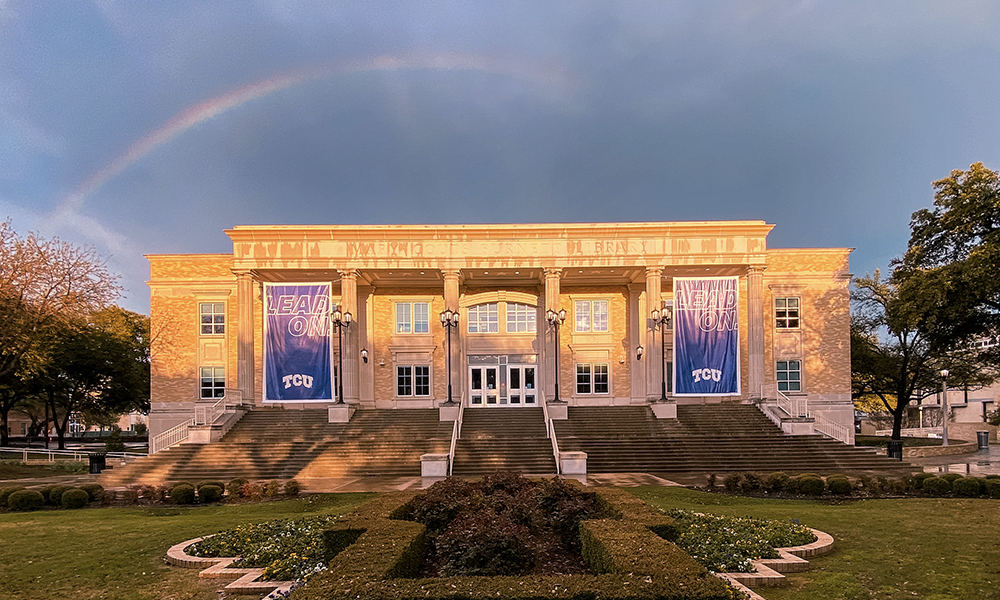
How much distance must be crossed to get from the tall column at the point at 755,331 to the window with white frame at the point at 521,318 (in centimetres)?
1179

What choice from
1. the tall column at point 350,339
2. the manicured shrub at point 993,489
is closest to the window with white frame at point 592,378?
the tall column at point 350,339

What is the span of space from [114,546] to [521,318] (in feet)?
90.9

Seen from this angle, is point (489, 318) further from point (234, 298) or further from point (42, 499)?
point (42, 499)

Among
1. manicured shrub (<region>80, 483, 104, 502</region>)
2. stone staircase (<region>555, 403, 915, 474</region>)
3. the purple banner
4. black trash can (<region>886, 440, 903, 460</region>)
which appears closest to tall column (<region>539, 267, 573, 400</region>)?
stone staircase (<region>555, 403, 915, 474</region>)

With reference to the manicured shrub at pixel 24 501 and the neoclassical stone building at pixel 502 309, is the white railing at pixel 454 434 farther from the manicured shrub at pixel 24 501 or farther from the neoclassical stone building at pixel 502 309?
the manicured shrub at pixel 24 501

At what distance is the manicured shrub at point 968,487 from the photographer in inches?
677

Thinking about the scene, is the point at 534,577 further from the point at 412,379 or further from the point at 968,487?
the point at 412,379

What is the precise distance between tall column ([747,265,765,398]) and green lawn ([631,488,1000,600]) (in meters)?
15.6

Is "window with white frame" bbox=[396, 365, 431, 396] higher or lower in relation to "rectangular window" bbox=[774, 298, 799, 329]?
lower

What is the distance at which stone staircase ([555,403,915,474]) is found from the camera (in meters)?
24.2

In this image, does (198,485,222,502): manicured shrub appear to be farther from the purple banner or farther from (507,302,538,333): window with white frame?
(507,302,538,333): window with white frame

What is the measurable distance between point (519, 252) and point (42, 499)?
72.9ft

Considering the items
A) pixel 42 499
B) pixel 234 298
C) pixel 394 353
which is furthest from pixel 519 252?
pixel 42 499

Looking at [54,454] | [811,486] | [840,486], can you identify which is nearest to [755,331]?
[840,486]
